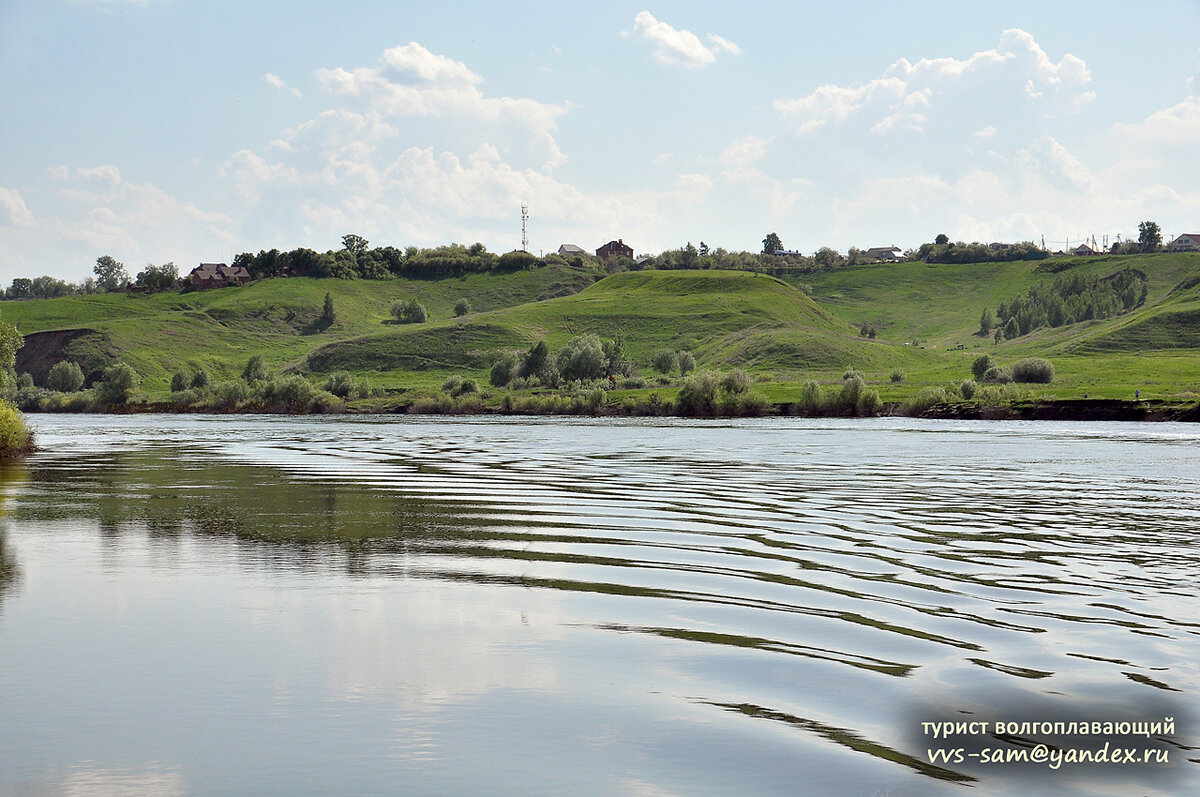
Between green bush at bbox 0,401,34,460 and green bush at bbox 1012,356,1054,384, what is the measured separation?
100438mm

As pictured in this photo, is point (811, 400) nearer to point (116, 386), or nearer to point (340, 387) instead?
point (340, 387)

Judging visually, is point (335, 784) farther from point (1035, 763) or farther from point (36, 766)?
point (1035, 763)

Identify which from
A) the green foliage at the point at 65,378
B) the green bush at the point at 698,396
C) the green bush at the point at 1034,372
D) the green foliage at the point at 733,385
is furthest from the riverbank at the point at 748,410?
the green foliage at the point at 65,378

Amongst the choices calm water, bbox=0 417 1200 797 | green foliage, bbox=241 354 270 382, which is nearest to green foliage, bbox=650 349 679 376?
green foliage, bbox=241 354 270 382

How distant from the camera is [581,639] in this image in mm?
14492

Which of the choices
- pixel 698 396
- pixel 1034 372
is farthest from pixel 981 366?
pixel 698 396

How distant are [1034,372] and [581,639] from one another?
11585 cm

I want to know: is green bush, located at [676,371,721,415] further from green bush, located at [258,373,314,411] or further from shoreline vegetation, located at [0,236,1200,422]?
green bush, located at [258,373,314,411]

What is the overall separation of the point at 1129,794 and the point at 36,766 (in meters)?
9.71

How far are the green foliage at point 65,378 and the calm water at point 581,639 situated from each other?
487 ft

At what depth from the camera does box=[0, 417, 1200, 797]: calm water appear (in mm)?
9789

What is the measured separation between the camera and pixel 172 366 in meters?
183

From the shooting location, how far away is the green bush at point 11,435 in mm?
51062

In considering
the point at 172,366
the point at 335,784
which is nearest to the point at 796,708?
the point at 335,784
